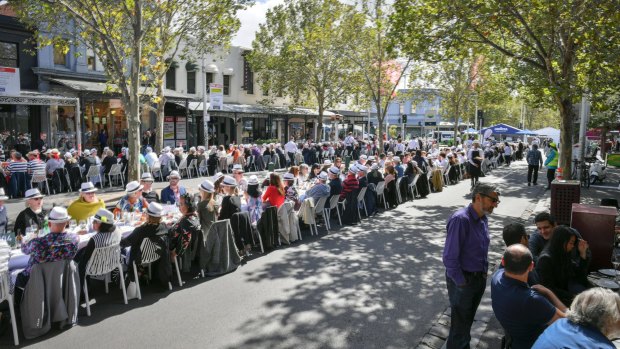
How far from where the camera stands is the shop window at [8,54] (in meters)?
22.8

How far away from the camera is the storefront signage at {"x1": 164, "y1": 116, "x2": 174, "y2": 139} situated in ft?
101

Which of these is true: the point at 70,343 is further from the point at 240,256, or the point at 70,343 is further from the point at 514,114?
the point at 514,114

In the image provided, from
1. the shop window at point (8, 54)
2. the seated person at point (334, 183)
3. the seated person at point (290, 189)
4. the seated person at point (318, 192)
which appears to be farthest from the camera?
the shop window at point (8, 54)

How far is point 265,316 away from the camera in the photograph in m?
6.09

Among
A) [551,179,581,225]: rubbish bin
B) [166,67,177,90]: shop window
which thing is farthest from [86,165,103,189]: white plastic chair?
[166,67,177,90]: shop window

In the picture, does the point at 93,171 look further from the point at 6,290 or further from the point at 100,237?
the point at 6,290

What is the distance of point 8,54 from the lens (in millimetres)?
22938

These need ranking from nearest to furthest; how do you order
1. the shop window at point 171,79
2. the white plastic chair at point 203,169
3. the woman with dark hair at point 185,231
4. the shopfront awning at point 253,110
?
the woman with dark hair at point 185,231 → the white plastic chair at point 203,169 → the shopfront awning at point 253,110 → the shop window at point 171,79

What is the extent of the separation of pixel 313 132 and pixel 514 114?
158 feet

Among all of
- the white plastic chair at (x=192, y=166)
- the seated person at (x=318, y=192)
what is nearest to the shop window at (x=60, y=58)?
the white plastic chair at (x=192, y=166)

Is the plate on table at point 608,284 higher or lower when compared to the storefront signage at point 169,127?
lower

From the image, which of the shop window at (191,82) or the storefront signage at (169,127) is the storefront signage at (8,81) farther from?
the shop window at (191,82)

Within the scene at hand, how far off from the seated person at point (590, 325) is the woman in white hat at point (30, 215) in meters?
7.09

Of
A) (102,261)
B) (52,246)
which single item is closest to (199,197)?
(102,261)
